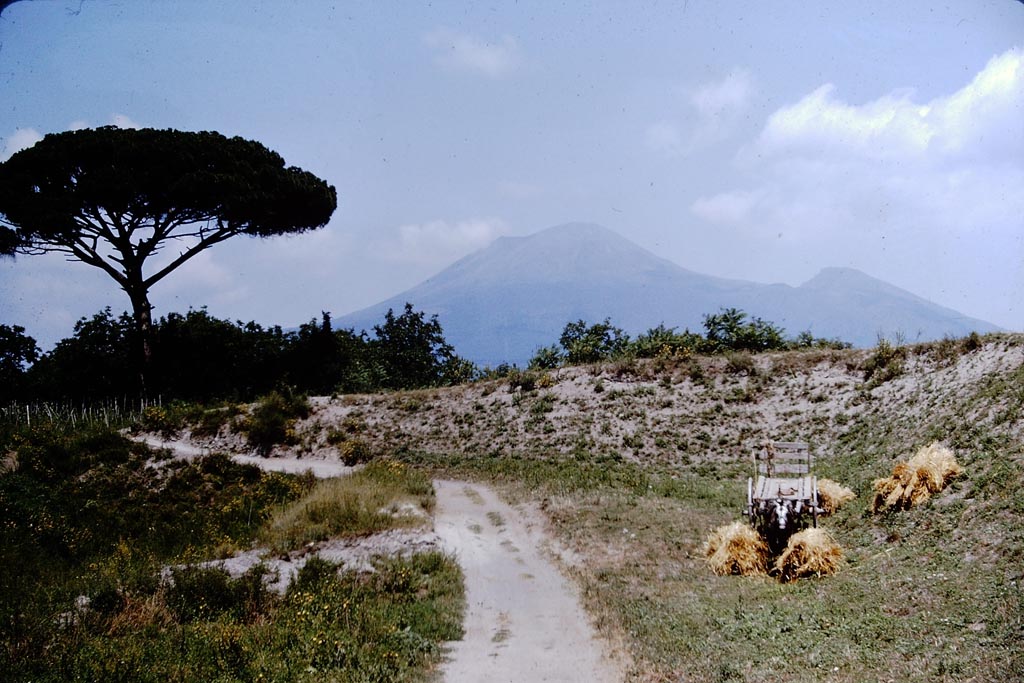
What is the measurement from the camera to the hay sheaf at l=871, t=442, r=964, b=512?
11922mm

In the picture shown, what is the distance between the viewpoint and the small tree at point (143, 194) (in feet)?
83.1

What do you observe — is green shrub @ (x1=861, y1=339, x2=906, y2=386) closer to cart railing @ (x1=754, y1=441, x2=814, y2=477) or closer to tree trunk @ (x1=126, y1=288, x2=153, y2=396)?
cart railing @ (x1=754, y1=441, x2=814, y2=477)

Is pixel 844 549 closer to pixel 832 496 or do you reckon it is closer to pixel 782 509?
pixel 782 509

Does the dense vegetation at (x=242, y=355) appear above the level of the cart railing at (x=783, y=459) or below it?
above

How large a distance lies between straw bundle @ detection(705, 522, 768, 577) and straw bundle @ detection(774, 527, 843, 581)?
0.42 m

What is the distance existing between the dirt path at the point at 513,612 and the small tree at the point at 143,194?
68.2 ft

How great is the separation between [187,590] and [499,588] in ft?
18.0

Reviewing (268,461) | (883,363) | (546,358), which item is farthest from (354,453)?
(883,363)

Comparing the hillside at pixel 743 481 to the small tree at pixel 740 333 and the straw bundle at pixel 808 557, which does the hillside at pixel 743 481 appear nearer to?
the straw bundle at pixel 808 557

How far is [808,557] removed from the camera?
421 inches

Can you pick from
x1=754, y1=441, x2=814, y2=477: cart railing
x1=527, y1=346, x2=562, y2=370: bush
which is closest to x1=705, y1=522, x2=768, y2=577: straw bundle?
x1=754, y1=441, x2=814, y2=477: cart railing

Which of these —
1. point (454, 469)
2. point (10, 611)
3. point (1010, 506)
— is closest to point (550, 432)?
point (454, 469)

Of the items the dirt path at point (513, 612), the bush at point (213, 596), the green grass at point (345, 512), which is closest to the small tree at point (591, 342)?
the green grass at point (345, 512)

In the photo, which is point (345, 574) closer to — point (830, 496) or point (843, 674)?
point (843, 674)
